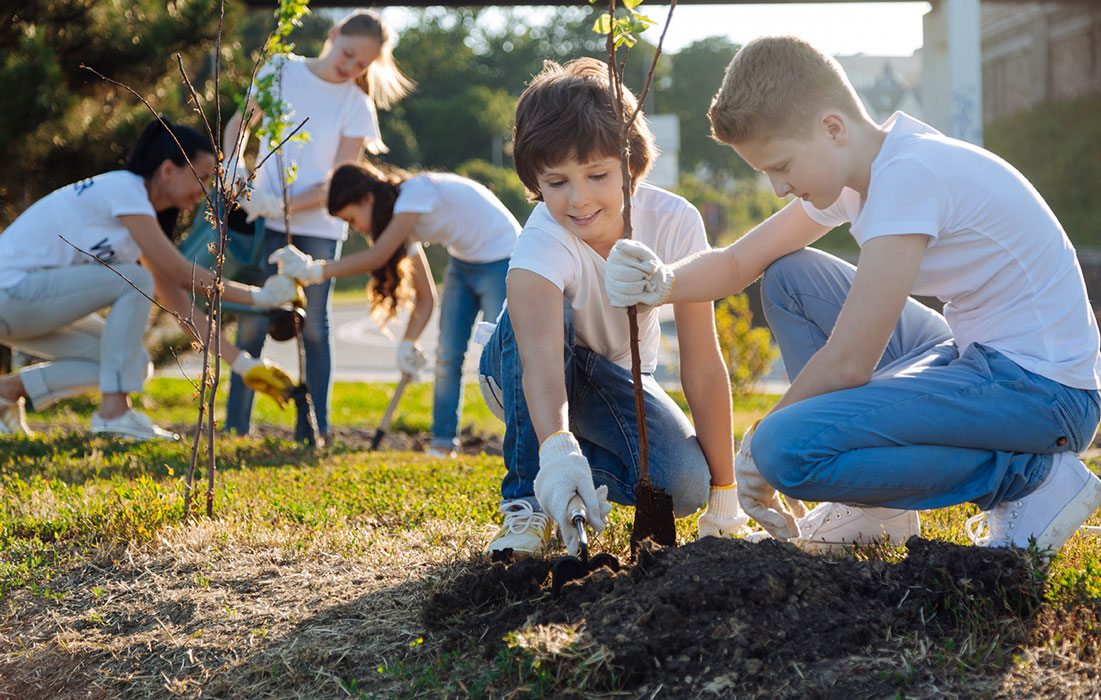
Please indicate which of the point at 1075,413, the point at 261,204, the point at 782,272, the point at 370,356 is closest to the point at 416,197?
the point at 261,204

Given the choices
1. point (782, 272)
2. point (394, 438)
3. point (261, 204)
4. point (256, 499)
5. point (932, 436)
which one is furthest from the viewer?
point (394, 438)

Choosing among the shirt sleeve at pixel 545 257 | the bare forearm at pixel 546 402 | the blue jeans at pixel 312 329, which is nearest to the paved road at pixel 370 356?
the blue jeans at pixel 312 329

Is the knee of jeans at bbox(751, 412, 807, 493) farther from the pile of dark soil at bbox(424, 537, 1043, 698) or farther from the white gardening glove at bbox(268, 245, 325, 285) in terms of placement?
the white gardening glove at bbox(268, 245, 325, 285)

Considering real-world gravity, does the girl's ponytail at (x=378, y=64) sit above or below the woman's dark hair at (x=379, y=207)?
above

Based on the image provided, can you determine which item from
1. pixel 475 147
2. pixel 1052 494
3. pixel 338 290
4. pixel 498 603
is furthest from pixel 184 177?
pixel 475 147

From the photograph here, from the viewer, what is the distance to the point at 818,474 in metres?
2.47

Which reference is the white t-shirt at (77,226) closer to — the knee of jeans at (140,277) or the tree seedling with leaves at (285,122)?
the knee of jeans at (140,277)

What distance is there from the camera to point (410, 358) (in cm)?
585

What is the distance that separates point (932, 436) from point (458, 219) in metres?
3.14

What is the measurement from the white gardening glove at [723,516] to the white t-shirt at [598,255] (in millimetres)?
450

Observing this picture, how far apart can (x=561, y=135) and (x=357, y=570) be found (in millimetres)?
1204

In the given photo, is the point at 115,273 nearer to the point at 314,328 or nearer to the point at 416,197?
the point at 314,328

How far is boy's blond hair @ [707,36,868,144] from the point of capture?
7.96 ft

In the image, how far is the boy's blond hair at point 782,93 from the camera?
7.96 ft
